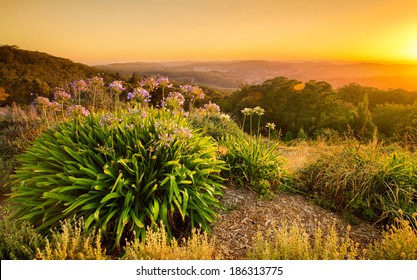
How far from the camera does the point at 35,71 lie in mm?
8109

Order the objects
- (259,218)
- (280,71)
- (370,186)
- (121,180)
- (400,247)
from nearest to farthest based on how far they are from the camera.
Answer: (400,247) → (121,180) → (259,218) → (370,186) → (280,71)

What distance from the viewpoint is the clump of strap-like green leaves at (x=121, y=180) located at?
338 cm

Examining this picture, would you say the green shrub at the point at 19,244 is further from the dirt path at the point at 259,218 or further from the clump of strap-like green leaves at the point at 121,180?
the dirt path at the point at 259,218

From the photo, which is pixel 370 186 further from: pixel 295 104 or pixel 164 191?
pixel 295 104

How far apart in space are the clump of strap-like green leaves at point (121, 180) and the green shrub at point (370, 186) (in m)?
1.72

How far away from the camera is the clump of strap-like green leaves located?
133 inches

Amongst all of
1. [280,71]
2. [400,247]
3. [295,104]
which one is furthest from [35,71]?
[295,104]

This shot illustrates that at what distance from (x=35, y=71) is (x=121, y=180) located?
6.05 metres

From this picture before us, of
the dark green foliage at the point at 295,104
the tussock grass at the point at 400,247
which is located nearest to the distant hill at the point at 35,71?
the tussock grass at the point at 400,247

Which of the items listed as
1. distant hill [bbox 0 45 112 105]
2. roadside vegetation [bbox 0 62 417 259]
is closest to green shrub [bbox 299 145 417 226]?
roadside vegetation [bbox 0 62 417 259]

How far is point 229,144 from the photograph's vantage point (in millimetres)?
5230

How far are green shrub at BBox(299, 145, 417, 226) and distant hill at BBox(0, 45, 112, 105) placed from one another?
444 centimetres
